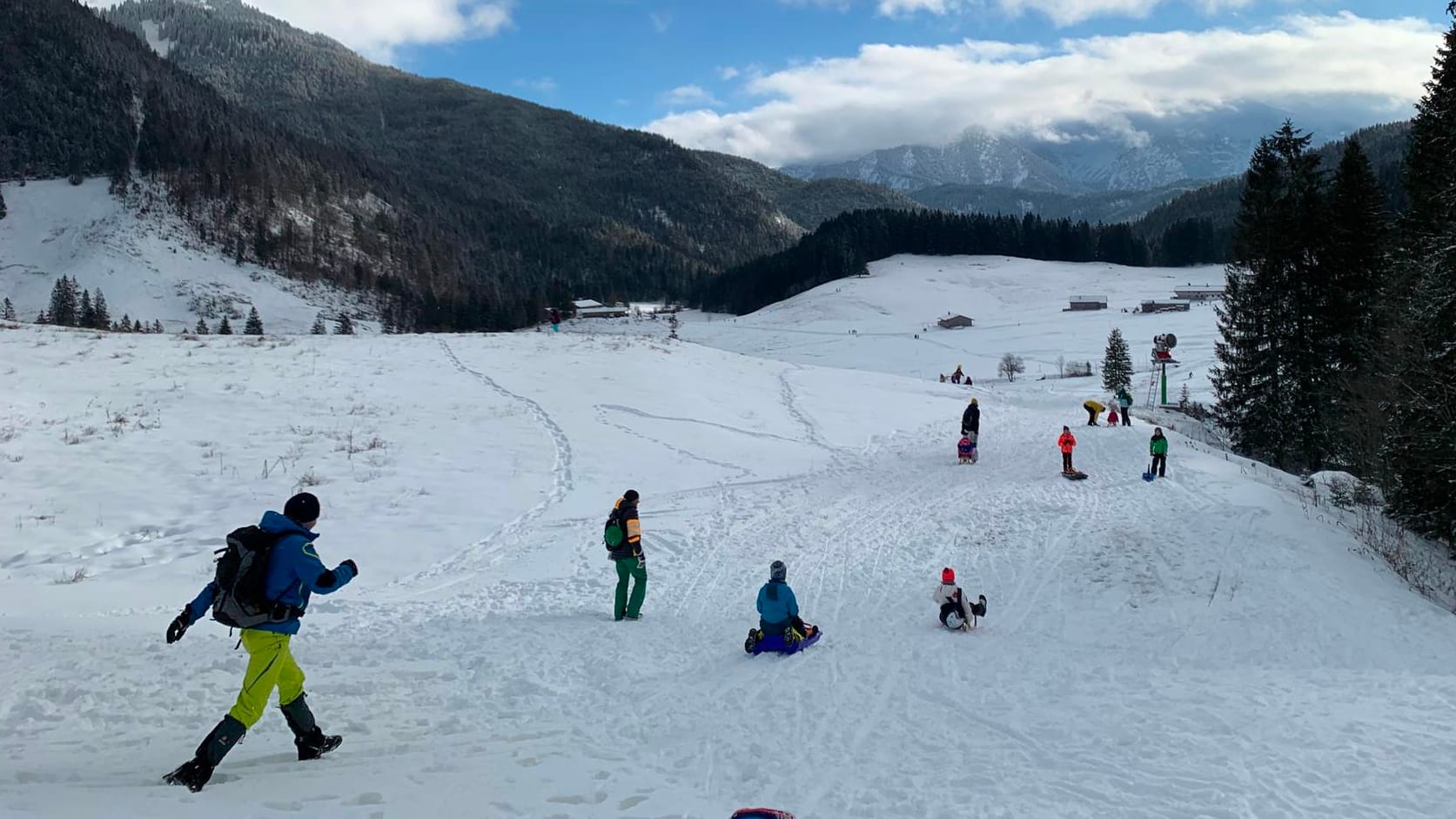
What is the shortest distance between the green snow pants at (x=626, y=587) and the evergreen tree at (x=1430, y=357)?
44.2 ft

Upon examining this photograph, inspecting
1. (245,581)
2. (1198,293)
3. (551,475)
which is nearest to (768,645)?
(245,581)

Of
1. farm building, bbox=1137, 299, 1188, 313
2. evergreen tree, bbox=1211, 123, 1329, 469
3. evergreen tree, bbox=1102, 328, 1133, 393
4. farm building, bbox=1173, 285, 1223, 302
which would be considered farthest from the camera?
farm building, bbox=1173, 285, 1223, 302

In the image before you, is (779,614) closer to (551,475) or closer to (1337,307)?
(551,475)

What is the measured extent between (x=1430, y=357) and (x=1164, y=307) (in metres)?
89.9

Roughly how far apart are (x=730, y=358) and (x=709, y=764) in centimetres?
3068

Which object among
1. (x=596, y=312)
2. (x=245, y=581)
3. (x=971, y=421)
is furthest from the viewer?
(x=596, y=312)

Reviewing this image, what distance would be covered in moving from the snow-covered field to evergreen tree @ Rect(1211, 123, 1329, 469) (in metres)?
6.61

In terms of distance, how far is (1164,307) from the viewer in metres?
93.6

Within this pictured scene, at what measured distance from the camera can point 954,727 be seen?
6945mm

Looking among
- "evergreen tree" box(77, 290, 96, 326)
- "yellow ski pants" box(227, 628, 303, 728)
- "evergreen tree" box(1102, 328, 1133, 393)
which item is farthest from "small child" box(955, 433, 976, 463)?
"evergreen tree" box(77, 290, 96, 326)

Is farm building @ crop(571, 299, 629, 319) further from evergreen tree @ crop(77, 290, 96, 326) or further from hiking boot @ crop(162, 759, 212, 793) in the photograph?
hiking boot @ crop(162, 759, 212, 793)

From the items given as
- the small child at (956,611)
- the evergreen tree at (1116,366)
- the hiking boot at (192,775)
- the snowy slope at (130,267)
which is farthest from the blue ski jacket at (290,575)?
the snowy slope at (130,267)

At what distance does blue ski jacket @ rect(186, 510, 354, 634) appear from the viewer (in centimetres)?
543

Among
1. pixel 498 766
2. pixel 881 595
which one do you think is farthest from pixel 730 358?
pixel 498 766
